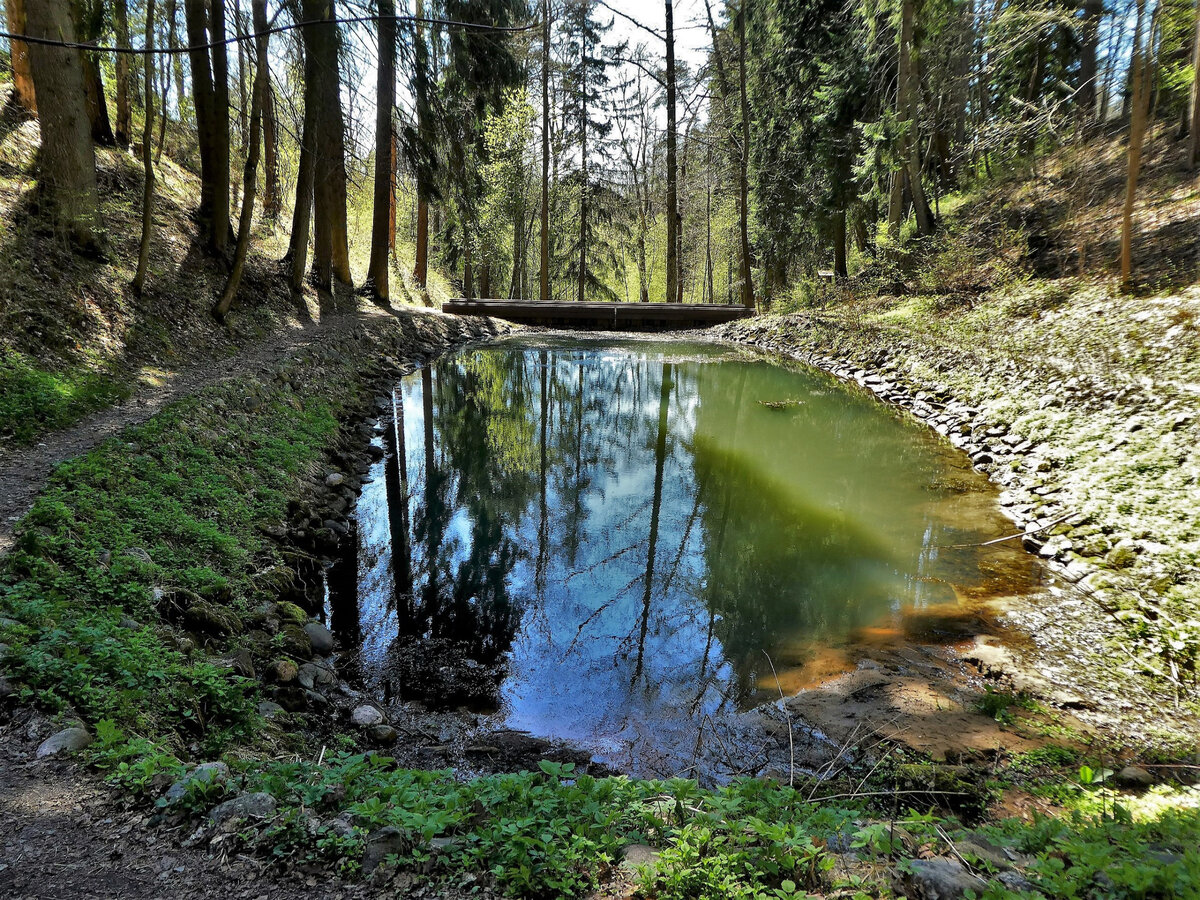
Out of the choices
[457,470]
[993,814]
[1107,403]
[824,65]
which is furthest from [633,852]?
[824,65]

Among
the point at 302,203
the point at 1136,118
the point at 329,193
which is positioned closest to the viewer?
the point at 1136,118

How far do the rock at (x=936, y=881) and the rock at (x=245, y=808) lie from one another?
7.32 ft

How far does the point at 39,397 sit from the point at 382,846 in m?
5.77

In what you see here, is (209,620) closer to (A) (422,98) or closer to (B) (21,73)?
(B) (21,73)

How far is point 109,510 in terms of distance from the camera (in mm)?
4527

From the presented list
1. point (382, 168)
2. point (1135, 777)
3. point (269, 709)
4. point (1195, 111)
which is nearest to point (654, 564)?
point (269, 709)

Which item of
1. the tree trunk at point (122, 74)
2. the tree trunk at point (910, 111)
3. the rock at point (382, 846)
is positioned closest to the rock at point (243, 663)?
the rock at point (382, 846)

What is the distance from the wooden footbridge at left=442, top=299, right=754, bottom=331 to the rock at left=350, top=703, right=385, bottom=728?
2078 centimetres

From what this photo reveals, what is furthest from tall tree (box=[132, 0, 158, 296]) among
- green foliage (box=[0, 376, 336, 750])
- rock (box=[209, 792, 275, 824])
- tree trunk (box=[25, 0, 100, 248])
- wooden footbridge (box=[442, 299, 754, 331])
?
wooden footbridge (box=[442, 299, 754, 331])

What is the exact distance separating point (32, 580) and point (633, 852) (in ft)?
11.2

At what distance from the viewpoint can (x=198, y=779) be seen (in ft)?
8.29

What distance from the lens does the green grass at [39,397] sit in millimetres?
→ 5547

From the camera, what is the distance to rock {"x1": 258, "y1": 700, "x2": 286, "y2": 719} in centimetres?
357

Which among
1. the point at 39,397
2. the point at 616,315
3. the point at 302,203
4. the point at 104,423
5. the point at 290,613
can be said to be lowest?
the point at 290,613
